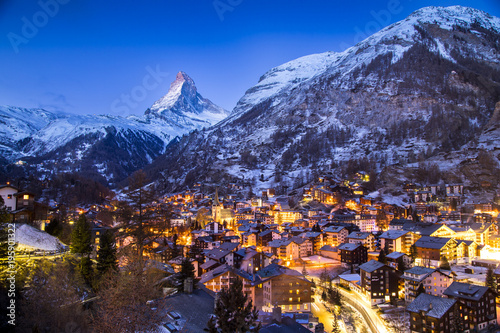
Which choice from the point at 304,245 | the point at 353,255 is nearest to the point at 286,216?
the point at 304,245

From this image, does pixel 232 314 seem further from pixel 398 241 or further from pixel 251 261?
pixel 398 241

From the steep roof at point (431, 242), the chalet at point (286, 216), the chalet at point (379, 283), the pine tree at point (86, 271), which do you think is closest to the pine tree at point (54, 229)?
the pine tree at point (86, 271)

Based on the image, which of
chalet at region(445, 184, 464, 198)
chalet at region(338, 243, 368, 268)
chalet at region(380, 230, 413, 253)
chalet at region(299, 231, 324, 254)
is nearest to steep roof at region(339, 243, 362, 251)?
chalet at region(338, 243, 368, 268)

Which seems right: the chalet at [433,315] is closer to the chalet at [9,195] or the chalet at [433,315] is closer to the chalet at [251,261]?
the chalet at [251,261]

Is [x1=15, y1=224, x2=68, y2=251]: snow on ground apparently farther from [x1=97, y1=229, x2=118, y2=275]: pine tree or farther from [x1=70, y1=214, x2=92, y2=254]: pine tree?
[x1=97, y1=229, x2=118, y2=275]: pine tree

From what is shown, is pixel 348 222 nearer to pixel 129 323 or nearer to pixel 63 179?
pixel 129 323

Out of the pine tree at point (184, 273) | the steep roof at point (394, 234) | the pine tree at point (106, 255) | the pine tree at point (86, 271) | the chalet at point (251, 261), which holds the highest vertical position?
the pine tree at point (106, 255)
